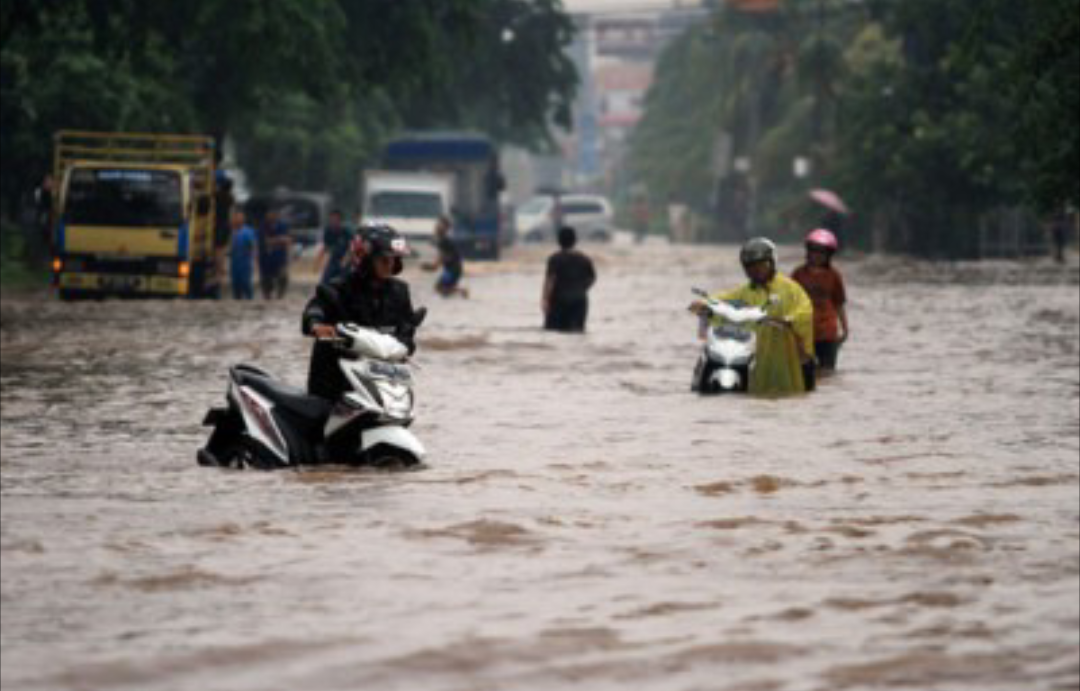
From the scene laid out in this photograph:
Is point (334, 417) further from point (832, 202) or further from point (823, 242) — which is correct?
point (832, 202)

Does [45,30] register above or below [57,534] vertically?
above

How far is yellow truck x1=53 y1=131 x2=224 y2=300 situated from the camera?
143 ft

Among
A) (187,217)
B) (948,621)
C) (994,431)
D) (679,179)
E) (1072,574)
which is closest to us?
(948,621)

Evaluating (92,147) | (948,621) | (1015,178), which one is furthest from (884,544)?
(1015,178)

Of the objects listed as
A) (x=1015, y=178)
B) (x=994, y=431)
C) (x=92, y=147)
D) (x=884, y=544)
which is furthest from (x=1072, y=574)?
(x=1015, y=178)

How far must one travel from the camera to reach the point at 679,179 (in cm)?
14250

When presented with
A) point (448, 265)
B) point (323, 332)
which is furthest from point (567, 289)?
point (323, 332)

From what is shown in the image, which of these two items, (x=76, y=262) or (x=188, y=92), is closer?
(x=76, y=262)

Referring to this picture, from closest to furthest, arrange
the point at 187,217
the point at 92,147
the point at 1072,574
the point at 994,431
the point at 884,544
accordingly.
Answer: the point at 1072,574 → the point at 884,544 → the point at 994,431 → the point at 187,217 → the point at 92,147

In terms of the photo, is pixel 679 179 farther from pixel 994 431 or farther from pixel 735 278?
pixel 994 431

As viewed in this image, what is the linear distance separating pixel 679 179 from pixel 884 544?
127m

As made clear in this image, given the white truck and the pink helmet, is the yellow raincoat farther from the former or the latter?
the white truck

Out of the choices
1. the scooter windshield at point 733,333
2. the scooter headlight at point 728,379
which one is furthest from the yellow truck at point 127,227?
the scooter windshield at point 733,333

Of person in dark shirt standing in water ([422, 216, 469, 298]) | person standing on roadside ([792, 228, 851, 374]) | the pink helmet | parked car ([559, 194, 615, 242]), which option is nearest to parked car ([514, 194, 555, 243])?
parked car ([559, 194, 615, 242])
